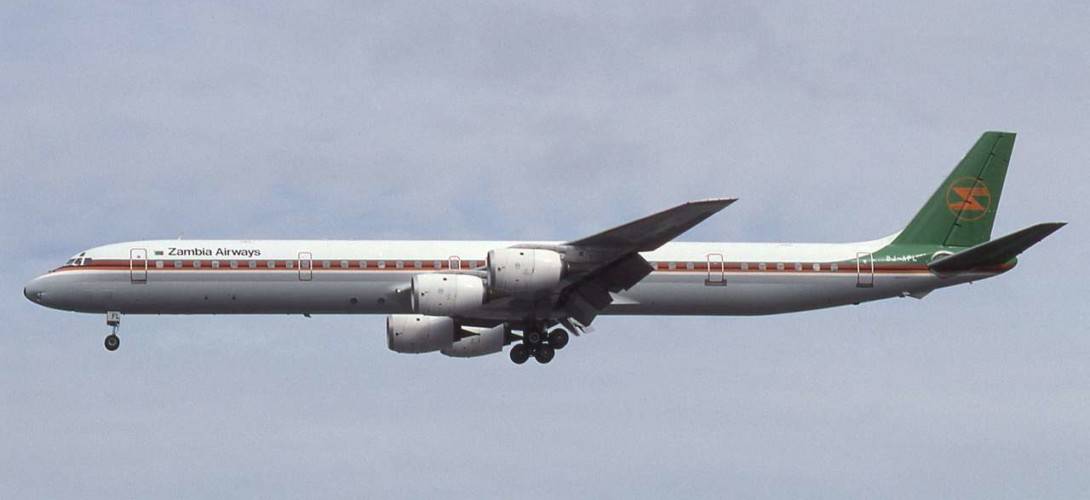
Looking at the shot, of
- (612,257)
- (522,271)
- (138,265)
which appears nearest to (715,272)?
(612,257)

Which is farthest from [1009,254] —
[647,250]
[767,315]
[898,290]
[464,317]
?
[464,317]

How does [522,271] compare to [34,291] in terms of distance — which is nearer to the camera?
[522,271]

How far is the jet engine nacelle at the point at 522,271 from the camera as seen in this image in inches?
1956

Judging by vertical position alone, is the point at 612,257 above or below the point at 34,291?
below

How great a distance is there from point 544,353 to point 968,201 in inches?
650

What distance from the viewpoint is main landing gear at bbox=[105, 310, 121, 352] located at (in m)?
52.8

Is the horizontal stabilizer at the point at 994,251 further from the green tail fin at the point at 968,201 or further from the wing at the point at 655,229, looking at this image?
the wing at the point at 655,229

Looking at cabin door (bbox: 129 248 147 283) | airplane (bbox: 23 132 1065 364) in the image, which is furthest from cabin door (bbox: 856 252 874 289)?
cabin door (bbox: 129 248 147 283)

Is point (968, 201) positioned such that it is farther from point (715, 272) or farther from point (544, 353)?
point (544, 353)

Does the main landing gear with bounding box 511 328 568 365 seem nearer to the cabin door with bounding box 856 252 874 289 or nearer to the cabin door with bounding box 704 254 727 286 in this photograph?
the cabin door with bounding box 704 254 727 286

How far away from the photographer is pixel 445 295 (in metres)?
50.6

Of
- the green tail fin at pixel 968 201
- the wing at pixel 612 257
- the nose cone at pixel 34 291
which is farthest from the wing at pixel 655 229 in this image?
the nose cone at pixel 34 291

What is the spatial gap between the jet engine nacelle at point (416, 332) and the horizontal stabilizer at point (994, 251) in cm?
1687

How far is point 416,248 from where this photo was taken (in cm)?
5341
